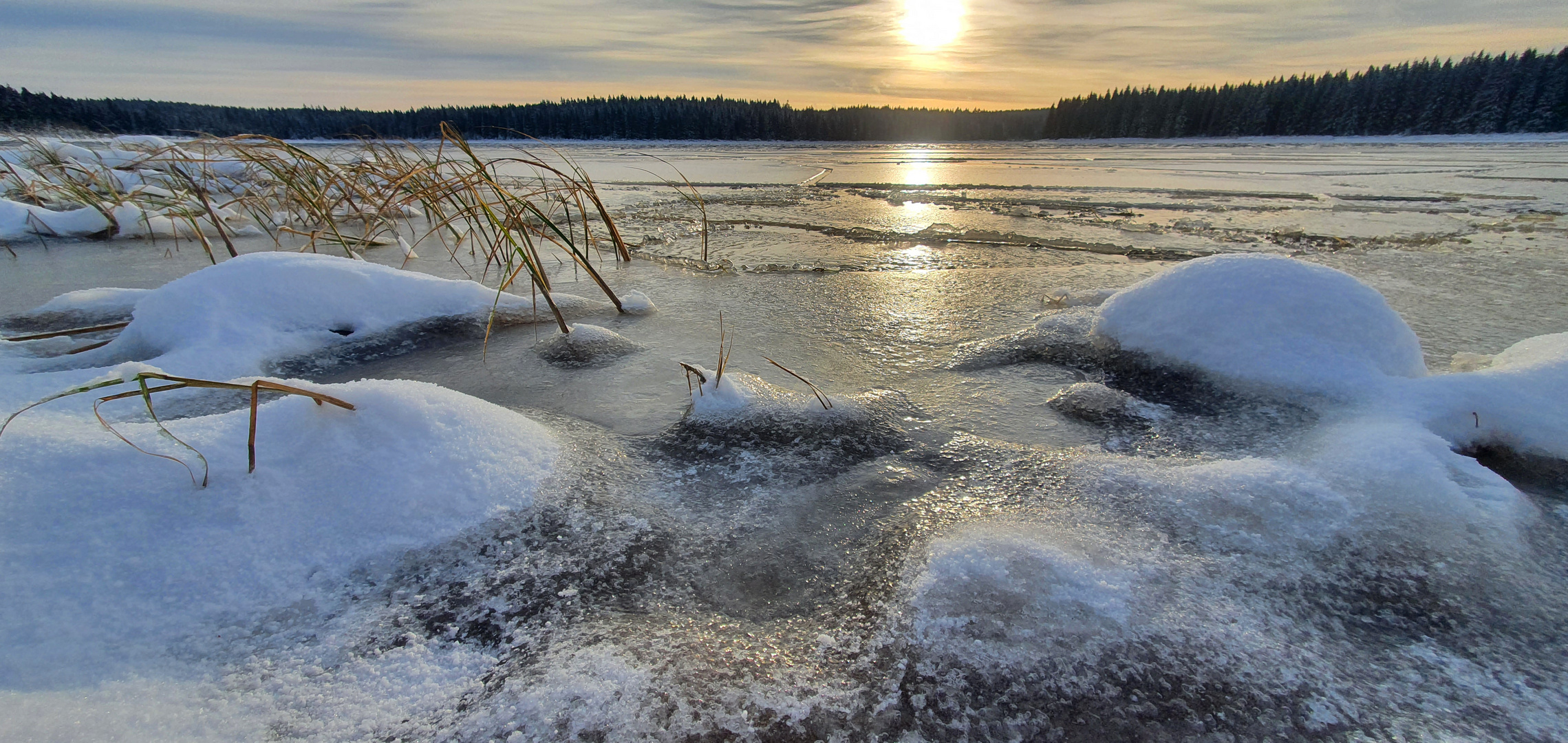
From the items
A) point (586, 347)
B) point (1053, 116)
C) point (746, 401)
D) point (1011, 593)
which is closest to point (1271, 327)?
point (1011, 593)

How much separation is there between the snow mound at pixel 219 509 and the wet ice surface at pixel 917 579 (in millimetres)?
49

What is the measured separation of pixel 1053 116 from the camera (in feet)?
163

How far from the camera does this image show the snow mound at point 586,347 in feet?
6.40

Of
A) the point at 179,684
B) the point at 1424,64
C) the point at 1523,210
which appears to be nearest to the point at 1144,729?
the point at 179,684

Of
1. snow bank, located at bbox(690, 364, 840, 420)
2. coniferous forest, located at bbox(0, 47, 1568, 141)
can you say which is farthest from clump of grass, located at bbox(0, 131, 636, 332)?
coniferous forest, located at bbox(0, 47, 1568, 141)

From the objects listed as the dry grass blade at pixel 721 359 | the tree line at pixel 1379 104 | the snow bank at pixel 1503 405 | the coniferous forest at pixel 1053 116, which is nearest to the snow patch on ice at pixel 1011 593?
the dry grass blade at pixel 721 359

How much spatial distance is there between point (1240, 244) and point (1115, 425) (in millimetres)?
3057

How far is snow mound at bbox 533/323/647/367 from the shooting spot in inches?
76.8

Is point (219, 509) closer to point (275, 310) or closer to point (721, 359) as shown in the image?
point (721, 359)

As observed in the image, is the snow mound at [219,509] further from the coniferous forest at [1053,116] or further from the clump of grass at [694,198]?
the coniferous forest at [1053,116]

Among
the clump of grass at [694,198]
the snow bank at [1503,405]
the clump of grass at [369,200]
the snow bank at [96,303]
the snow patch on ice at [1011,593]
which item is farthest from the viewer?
the clump of grass at [694,198]

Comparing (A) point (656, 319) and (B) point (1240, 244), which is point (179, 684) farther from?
(B) point (1240, 244)

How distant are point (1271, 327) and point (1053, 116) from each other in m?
55.9

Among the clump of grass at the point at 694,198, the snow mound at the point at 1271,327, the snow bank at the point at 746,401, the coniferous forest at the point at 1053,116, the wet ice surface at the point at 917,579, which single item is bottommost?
the wet ice surface at the point at 917,579
